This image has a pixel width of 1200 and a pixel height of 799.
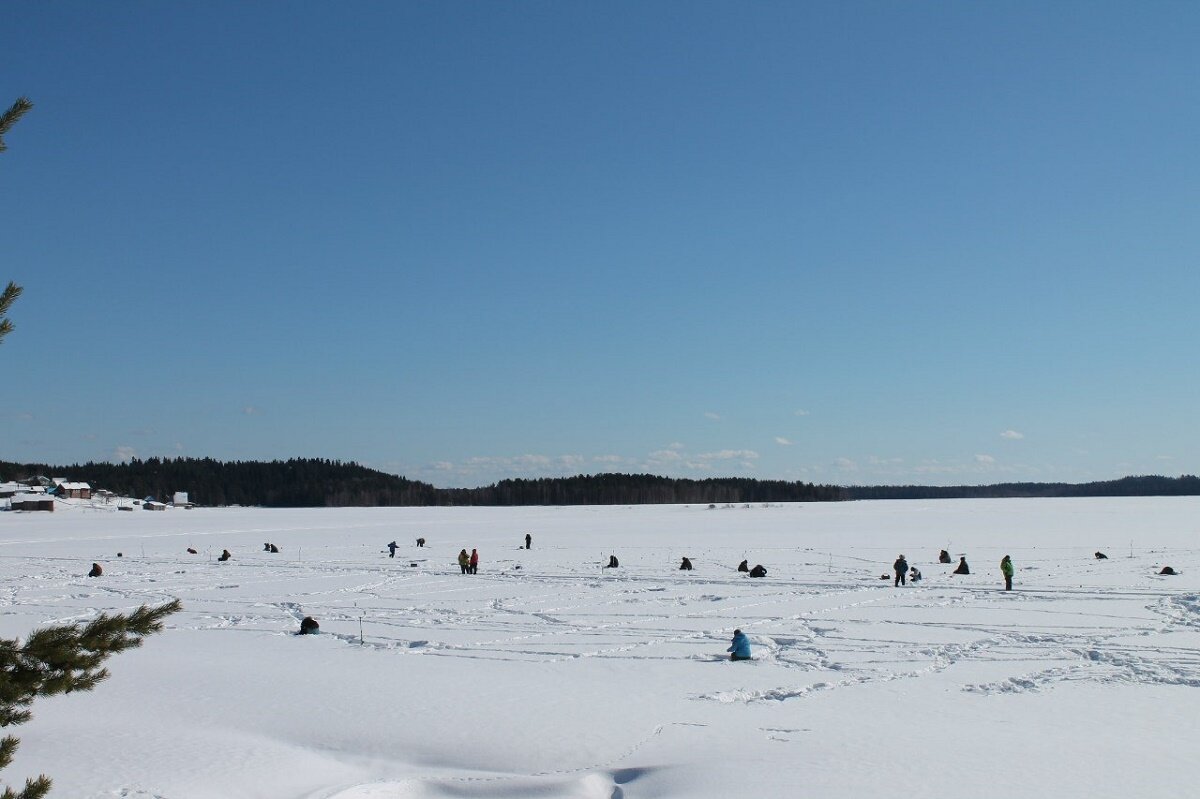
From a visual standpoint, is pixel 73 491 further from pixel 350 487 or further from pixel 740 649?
pixel 740 649

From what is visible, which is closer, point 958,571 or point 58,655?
point 58,655

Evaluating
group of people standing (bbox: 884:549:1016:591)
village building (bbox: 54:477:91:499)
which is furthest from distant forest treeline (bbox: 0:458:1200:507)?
group of people standing (bbox: 884:549:1016:591)

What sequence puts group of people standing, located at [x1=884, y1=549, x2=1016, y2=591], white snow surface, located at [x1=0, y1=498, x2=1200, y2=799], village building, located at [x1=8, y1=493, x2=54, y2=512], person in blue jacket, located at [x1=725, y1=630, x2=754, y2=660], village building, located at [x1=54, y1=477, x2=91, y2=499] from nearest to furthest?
white snow surface, located at [x1=0, y1=498, x2=1200, y2=799], person in blue jacket, located at [x1=725, y1=630, x2=754, y2=660], group of people standing, located at [x1=884, y1=549, x2=1016, y2=591], village building, located at [x1=8, y1=493, x2=54, y2=512], village building, located at [x1=54, y1=477, x2=91, y2=499]

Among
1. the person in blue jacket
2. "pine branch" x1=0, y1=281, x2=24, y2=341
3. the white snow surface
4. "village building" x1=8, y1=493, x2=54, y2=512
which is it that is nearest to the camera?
"pine branch" x1=0, y1=281, x2=24, y2=341

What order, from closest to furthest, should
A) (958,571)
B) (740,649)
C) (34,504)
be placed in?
(740,649) < (958,571) < (34,504)

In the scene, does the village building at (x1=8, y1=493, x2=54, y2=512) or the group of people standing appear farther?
the village building at (x1=8, y1=493, x2=54, y2=512)

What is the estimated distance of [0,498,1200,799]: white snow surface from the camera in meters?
9.50

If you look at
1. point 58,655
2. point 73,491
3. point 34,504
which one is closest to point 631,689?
point 58,655

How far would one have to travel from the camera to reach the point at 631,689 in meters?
13.0

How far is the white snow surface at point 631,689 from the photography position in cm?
950

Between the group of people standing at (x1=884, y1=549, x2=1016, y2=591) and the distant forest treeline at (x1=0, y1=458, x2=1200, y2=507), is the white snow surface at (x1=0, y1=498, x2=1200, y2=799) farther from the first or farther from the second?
the distant forest treeline at (x1=0, y1=458, x2=1200, y2=507)

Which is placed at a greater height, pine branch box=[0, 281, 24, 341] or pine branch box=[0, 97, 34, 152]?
pine branch box=[0, 97, 34, 152]

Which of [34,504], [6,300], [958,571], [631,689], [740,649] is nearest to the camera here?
[6,300]

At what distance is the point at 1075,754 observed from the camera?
9633mm
